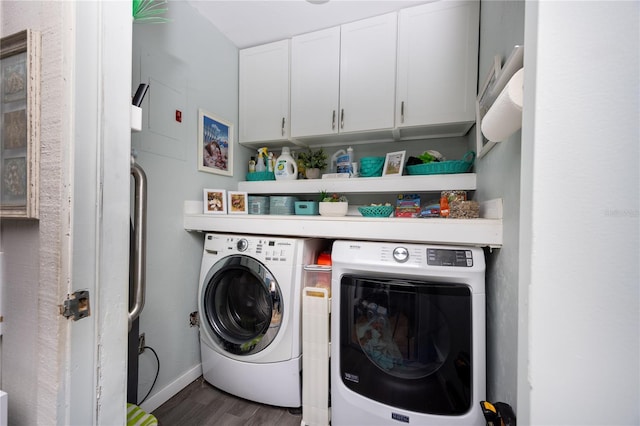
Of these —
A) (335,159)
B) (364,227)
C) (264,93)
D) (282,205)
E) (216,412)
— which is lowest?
(216,412)

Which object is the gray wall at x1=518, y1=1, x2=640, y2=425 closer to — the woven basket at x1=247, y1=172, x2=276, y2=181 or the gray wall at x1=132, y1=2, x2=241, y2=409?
the gray wall at x1=132, y1=2, x2=241, y2=409

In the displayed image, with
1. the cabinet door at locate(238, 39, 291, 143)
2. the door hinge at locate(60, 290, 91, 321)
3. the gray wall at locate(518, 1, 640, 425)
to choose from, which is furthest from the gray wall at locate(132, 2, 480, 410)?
the gray wall at locate(518, 1, 640, 425)

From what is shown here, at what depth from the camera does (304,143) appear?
2098mm

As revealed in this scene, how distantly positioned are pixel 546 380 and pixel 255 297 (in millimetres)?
1423

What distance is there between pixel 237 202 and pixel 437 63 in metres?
1.61

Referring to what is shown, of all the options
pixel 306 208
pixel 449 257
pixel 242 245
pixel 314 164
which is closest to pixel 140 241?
pixel 242 245

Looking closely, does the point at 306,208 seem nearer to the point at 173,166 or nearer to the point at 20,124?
the point at 173,166

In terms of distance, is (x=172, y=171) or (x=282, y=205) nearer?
(x=172, y=171)

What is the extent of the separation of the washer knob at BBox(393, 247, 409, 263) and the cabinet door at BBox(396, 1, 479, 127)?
922 millimetres

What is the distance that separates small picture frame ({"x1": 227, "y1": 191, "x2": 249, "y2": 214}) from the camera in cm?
182

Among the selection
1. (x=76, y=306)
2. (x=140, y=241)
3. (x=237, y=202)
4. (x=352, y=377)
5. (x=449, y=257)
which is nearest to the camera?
(x=76, y=306)

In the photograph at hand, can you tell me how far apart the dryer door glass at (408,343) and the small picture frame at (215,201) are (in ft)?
3.33

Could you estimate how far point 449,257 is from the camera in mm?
1090

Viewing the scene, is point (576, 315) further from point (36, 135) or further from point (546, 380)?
point (36, 135)
